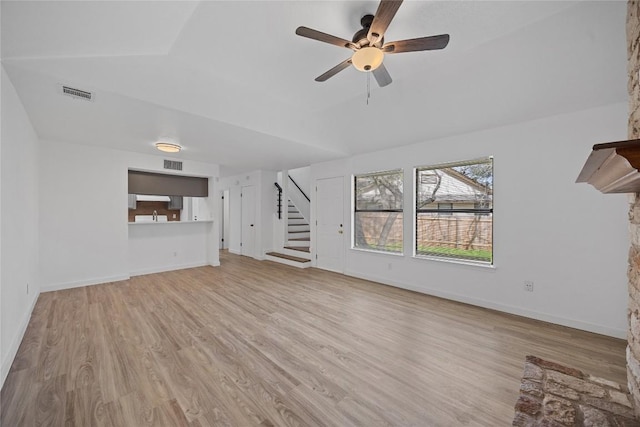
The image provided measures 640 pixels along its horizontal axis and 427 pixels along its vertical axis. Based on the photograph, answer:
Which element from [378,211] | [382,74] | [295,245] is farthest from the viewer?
[295,245]

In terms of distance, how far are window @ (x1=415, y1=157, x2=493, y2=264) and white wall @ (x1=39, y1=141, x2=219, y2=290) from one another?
5.38m

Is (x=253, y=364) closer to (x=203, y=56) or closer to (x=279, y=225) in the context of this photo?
(x=203, y=56)

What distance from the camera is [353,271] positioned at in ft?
17.4

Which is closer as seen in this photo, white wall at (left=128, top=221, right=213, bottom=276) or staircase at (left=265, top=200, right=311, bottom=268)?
white wall at (left=128, top=221, right=213, bottom=276)

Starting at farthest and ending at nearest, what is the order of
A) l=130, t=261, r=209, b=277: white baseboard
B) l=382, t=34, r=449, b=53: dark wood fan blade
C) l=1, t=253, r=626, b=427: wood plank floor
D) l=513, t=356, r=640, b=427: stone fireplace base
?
l=130, t=261, r=209, b=277: white baseboard < l=382, t=34, r=449, b=53: dark wood fan blade < l=1, t=253, r=626, b=427: wood plank floor < l=513, t=356, r=640, b=427: stone fireplace base

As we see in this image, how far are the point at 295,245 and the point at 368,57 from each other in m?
5.91

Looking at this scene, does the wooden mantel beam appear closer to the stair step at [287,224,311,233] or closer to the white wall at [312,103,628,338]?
the white wall at [312,103,628,338]

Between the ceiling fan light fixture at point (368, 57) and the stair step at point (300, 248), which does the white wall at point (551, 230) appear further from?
the stair step at point (300, 248)

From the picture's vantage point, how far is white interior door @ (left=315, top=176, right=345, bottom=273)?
558 centimetres

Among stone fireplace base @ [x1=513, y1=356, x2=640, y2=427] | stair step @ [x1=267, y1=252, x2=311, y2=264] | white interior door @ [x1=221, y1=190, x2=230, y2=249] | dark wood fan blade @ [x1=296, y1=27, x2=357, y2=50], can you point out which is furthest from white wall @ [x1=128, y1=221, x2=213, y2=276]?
stone fireplace base @ [x1=513, y1=356, x2=640, y2=427]

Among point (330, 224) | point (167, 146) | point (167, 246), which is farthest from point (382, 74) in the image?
point (167, 246)

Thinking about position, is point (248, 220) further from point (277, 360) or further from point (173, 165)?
point (277, 360)

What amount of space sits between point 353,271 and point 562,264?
3180mm

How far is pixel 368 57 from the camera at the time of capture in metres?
1.93
